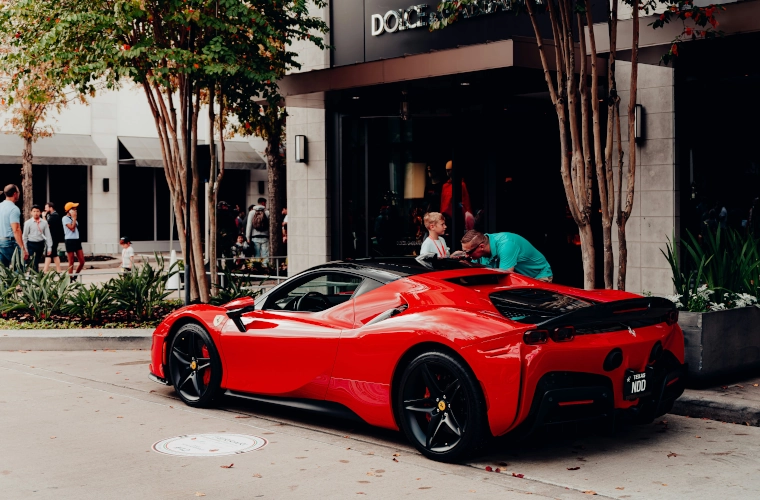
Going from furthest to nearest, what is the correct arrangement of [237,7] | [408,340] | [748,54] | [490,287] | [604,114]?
1. [604,114]
2. [237,7]
3. [748,54]
4. [490,287]
5. [408,340]

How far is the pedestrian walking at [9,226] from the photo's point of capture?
16109 millimetres

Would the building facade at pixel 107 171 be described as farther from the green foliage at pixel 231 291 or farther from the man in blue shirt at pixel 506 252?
the man in blue shirt at pixel 506 252

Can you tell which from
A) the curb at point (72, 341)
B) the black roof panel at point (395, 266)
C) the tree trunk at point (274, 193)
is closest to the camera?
the black roof panel at point (395, 266)

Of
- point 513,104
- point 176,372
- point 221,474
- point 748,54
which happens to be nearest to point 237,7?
point 513,104

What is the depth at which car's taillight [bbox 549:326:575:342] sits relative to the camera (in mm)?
6023

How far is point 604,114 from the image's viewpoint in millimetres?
13344

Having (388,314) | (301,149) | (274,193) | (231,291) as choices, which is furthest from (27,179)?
(388,314)

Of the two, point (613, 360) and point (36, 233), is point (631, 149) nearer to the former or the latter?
point (613, 360)

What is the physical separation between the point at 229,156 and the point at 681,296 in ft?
93.8

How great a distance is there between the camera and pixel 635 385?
21.0 feet

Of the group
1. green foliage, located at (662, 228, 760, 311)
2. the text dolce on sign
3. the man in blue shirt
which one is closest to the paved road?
green foliage, located at (662, 228, 760, 311)

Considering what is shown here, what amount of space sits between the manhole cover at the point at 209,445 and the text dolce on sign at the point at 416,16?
26.4ft

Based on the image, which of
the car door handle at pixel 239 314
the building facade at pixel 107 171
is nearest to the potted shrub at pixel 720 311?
the car door handle at pixel 239 314

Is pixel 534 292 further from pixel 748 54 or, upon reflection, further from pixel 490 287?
pixel 748 54
